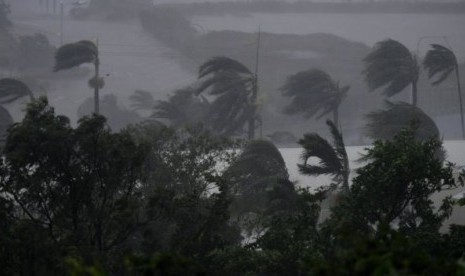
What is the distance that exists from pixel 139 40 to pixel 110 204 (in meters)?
38.0

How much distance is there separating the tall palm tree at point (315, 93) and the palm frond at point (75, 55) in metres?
6.10

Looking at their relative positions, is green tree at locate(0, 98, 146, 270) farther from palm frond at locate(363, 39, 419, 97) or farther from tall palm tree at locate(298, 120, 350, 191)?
palm frond at locate(363, 39, 419, 97)

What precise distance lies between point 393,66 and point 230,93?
5.12m

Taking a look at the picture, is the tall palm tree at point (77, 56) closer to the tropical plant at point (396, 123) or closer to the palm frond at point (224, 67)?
the palm frond at point (224, 67)

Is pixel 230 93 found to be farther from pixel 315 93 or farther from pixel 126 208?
pixel 126 208

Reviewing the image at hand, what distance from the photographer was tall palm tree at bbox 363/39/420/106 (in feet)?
78.4

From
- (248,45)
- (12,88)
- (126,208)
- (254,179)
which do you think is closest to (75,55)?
(12,88)

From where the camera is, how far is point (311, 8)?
172 feet

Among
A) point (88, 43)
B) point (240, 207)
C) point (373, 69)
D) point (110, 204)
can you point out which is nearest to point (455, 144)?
point (373, 69)

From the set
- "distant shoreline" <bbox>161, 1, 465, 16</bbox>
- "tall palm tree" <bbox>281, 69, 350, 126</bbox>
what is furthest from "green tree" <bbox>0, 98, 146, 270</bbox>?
"distant shoreline" <bbox>161, 1, 465, 16</bbox>

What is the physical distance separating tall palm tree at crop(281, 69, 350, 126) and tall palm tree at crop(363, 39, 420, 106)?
1332 mm

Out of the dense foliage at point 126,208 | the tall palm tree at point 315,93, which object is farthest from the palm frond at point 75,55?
the dense foliage at point 126,208

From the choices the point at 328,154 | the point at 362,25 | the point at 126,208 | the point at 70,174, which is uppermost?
the point at 70,174

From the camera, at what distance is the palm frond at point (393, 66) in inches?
941
